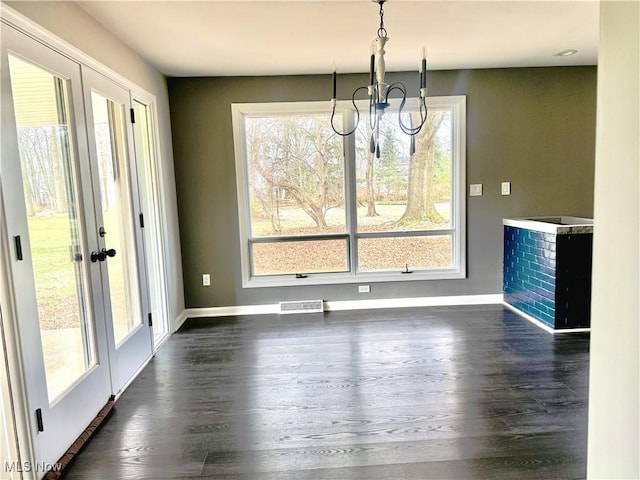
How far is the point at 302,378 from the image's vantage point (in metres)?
2.78

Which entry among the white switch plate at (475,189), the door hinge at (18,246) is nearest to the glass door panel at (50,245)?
the door hinge at (18,246)

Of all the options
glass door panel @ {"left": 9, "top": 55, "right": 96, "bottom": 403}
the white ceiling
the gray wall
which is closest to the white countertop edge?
the gray wall

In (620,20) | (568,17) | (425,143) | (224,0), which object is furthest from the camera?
(425,143)

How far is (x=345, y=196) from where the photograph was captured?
421 centimetres

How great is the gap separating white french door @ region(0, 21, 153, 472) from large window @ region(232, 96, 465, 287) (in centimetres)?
147

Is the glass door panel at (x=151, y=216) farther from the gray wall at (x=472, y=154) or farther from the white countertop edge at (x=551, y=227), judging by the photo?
the white countertop edge at (x=551, y=227)

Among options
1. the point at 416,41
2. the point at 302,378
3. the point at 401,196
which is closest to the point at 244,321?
the point at 302,378

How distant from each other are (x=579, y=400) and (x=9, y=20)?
3541mm

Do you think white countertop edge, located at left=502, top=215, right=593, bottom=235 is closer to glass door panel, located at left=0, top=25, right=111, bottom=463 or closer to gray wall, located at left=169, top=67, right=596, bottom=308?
gray wall, located at left=169, top=67, right=596, bottom=308

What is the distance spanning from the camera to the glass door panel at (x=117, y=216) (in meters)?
2.64

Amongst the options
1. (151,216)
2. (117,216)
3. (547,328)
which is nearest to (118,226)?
(117,216)

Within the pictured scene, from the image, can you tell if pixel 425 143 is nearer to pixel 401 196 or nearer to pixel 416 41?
pixel 401 196

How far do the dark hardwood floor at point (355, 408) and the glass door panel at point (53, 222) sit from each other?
1.70ft

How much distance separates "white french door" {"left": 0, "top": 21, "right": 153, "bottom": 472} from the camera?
1.76 meters
